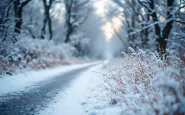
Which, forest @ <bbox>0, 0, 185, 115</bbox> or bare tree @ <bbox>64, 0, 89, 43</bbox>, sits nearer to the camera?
forest @ <bbox>0, 0, 185, 115</bbox>

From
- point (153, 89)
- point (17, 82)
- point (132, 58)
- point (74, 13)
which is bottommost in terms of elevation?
point (17, 82)

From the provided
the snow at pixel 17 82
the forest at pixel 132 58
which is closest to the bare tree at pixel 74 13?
the forest at pixel 132 58

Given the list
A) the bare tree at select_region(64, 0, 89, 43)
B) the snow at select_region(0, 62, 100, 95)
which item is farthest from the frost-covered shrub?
the bare tree at select_region(64, 0, 89, 43)

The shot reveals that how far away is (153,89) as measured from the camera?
243 cm

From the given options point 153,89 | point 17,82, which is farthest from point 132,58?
point 17,82

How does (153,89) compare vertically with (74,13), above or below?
below

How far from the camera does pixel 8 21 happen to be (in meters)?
8.32

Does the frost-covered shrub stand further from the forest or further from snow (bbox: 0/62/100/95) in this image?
snow (bbox: 0/62/100/95)

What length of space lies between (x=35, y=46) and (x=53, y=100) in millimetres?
7365

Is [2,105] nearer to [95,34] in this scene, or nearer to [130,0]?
[130,0]

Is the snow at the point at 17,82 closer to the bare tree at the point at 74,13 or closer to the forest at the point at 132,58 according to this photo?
the forest at the point at 132,58

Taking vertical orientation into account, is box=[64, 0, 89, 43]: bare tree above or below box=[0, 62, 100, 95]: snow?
above

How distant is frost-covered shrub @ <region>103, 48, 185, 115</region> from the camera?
4.83ft

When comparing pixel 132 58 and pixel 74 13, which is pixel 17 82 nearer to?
pixel 132 58
